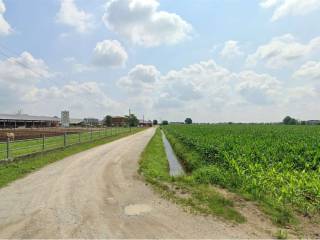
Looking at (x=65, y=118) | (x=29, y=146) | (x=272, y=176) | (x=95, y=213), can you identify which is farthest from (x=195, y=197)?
(x=65, y=118)

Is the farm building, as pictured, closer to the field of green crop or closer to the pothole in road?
the field of green crop

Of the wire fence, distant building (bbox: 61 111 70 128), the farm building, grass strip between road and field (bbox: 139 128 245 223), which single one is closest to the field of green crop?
grass strip between road and field (bbox: 139 128 245 223)

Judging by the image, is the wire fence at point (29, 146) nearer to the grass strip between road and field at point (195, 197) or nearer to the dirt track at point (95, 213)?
the dirt track at point (95, 213)

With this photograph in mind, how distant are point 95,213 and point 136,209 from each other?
1001 millimetres

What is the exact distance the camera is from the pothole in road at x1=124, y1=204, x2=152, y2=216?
7135 mm

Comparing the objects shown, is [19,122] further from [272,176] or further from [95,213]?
[95,213]

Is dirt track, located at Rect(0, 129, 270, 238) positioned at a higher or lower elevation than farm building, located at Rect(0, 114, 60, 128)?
lower

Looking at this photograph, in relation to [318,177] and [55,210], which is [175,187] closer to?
[55,210]

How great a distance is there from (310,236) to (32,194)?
7334 millimetres

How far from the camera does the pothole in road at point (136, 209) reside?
23.4 ft

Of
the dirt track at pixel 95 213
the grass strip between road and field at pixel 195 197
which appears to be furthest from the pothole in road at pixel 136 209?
the grass strip between road and field at pixel 195 197

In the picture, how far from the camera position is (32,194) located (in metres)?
9.00

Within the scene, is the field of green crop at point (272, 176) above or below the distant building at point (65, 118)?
below

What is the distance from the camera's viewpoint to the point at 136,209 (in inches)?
295
